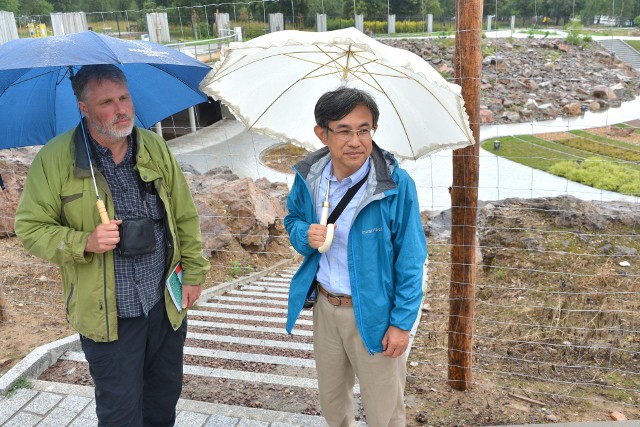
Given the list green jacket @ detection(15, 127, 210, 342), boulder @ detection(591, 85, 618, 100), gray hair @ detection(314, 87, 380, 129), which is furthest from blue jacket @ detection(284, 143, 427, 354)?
boulder @ detection(591, 85, 618, 100)

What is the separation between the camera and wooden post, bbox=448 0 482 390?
2.83 meters

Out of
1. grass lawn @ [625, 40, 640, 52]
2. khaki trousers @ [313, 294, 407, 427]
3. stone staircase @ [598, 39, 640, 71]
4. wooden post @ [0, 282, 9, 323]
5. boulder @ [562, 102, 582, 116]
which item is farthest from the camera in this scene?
stone staircase @ [598, 39, 640, 71]

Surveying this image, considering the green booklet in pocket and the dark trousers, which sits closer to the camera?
the dark trousers

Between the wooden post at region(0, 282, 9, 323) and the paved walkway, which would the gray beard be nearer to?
the paved walkway

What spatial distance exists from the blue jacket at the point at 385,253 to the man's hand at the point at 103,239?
759mm

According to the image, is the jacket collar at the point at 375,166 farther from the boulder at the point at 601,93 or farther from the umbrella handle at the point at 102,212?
the boulder at the point at 601,93

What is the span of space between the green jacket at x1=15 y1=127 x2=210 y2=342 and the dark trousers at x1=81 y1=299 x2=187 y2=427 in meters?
0.09

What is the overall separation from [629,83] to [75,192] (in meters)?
38.0

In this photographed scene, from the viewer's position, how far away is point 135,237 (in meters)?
2.15

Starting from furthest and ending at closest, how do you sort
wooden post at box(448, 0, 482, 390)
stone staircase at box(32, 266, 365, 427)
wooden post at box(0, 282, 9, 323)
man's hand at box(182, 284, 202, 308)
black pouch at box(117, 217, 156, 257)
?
wooden post at box(0, 282, 9, 323) → stone staircase at box(32, 266, 365, 427) → wooden post at box(448, 0, 482, 390) → man's hand at box(182, 284, 202, 308) → black pouch at box(117, 217, 156, 257)

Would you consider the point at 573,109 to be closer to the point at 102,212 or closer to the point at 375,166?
the point at 375,166

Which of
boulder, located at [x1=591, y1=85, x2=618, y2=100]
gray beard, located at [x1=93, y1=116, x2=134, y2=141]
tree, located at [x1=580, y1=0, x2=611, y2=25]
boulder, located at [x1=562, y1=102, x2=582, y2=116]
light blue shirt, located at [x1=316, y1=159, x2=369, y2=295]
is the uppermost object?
tree, located at [x1=580, y1=0, x2=611, y2=25]

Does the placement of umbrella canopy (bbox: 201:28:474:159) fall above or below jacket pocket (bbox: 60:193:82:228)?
above

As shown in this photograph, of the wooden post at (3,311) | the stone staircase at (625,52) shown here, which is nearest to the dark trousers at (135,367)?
the wooden post at (3,311)
